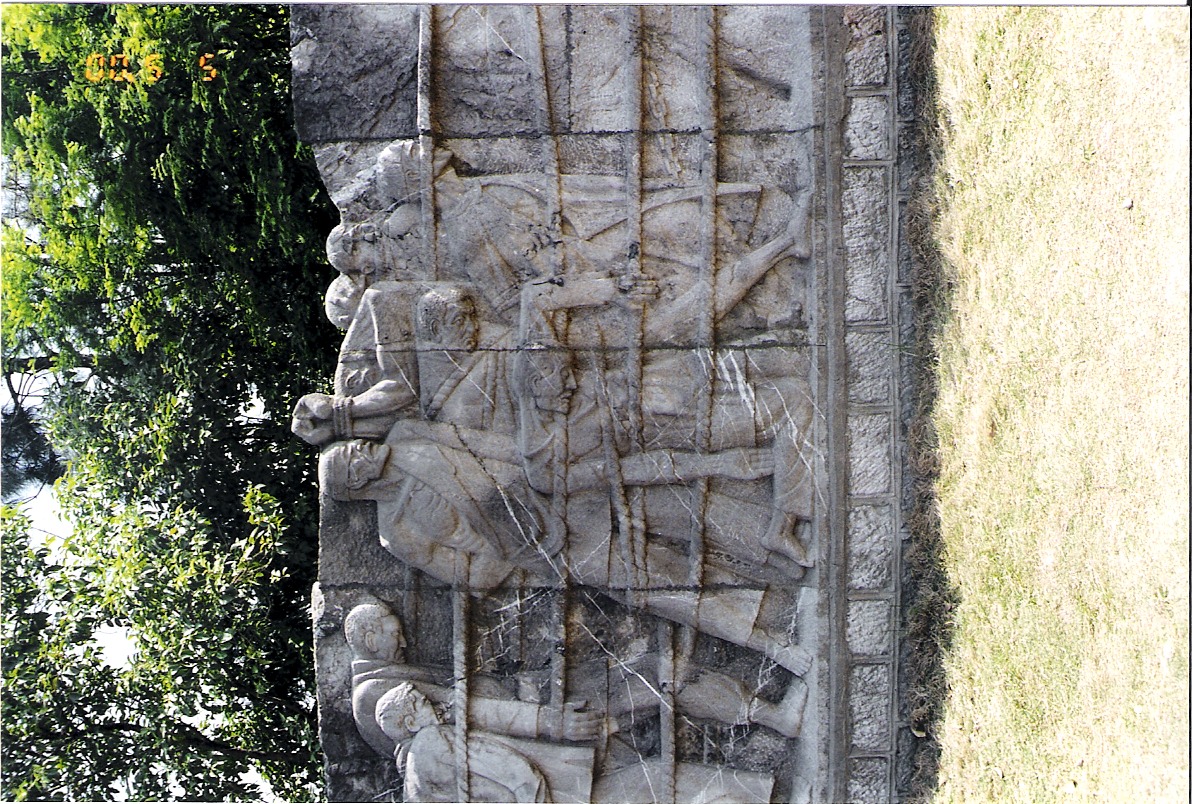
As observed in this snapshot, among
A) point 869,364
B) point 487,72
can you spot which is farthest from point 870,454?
point 487,72

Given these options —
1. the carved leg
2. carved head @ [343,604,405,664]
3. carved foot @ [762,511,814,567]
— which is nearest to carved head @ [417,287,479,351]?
carved head @ [343,604,405,664]

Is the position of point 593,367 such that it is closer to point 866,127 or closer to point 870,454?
point 870,454

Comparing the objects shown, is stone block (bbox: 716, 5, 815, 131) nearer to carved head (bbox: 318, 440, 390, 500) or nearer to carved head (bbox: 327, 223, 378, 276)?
carved head (bbox: 327, 223, 378, 276)

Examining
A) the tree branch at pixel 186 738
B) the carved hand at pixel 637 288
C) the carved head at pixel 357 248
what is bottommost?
the tree branch at pixel 186 738

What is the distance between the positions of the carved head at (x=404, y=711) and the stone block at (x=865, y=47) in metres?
3.33

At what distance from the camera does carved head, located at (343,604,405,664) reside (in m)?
6.41

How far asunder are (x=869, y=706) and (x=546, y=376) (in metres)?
2.12

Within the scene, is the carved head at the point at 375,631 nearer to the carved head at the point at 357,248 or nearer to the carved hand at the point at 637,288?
the carved head at the point at 357,248

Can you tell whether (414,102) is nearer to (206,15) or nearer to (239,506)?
(206,15)

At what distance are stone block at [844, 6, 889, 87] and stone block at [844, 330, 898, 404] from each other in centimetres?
112

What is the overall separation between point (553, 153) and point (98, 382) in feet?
13.6

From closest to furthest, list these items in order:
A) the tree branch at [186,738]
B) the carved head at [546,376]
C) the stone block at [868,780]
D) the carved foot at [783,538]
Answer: the carved head at [546,376], the carved foot at [783,538], the stone block at [868,780], the tree branch at [186,738]

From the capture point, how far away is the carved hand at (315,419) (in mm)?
6359

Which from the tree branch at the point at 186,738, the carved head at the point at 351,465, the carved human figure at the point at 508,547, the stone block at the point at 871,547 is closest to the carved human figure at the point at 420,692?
the carved human figure at the point at 508,547
